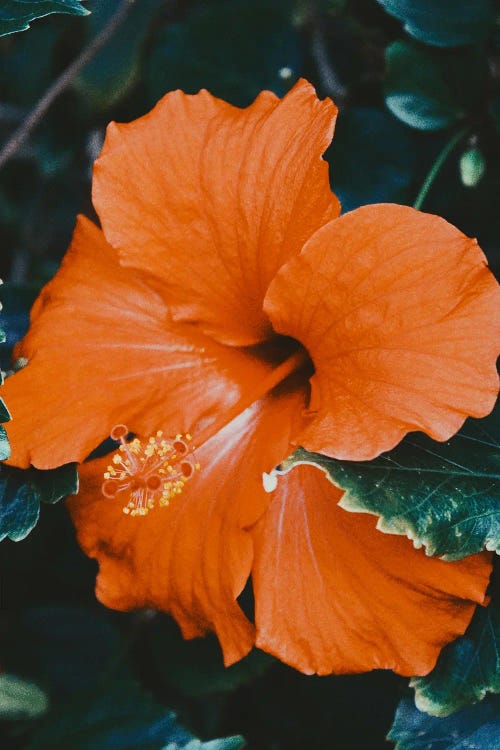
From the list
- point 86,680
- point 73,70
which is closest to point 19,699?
point 86,680

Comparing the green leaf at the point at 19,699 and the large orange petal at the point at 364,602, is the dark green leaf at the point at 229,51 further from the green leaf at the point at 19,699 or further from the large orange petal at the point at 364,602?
the green leaf at the point at 19,699

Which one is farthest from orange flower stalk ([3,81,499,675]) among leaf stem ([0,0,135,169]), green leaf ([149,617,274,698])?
leaf stem ([0,0,135,169])

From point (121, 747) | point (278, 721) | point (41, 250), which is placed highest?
point (41, 250)

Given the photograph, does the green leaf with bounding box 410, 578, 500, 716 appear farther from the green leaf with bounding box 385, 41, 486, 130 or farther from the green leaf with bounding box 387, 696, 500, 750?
the green leaf with bounding box 385, 41, 486, 130

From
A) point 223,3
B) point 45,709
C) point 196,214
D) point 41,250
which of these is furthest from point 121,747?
point 223,3

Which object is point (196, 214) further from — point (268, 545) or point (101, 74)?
point (101, 74)

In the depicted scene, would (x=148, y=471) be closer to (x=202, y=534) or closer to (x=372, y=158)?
(x=202, y=534)
